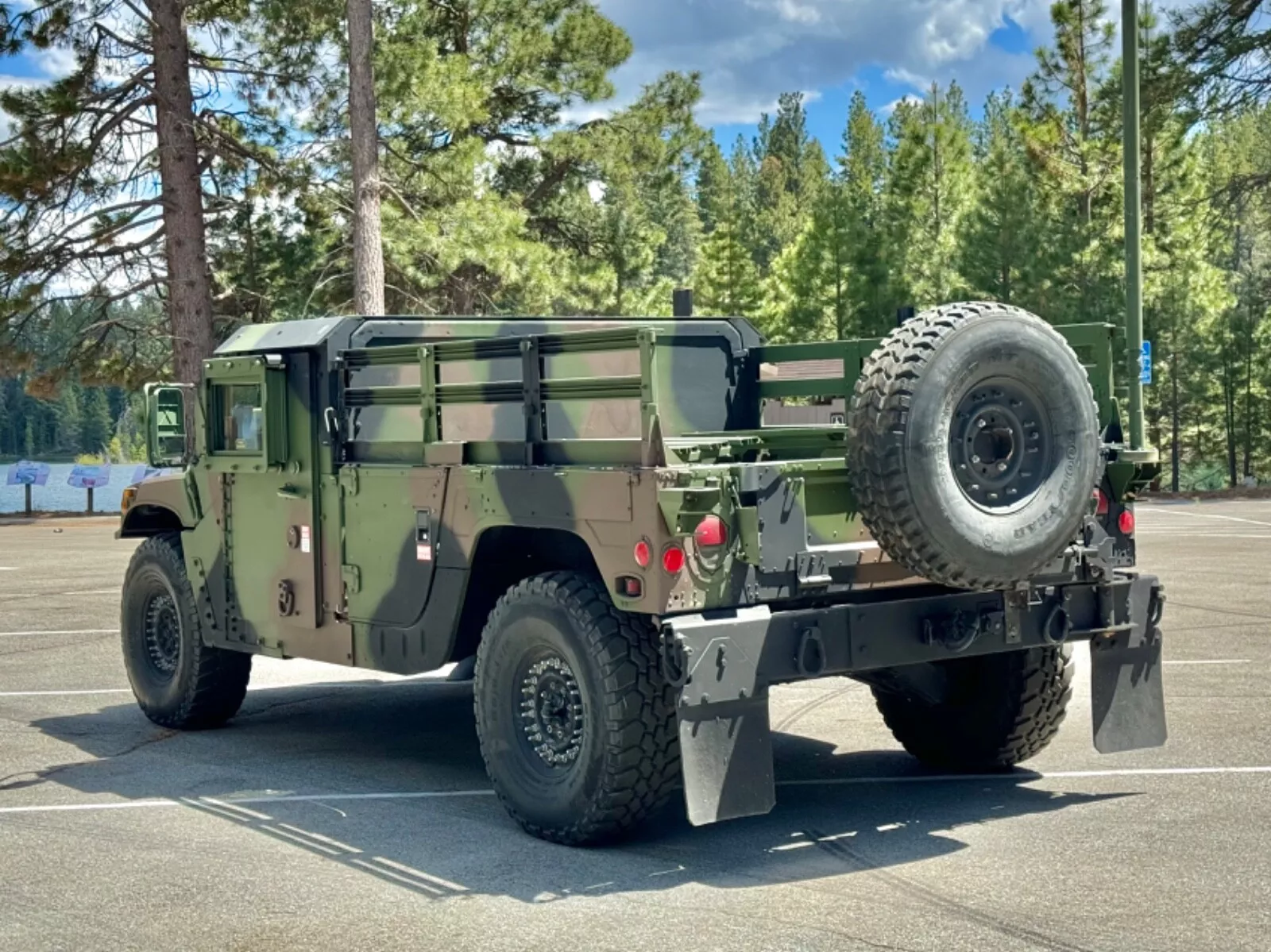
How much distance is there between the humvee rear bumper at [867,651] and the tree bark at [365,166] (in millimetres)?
14071

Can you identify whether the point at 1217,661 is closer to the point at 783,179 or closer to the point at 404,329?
the point at 404,329

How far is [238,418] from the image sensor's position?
29.2ft

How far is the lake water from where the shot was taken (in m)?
37.2

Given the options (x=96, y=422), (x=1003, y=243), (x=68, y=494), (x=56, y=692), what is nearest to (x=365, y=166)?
(x=56, y=692)

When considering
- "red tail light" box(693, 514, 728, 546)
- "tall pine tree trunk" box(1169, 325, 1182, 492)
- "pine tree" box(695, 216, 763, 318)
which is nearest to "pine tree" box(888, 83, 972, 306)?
"tall pine tree trunk" box(1169, 325, 1182, 492)

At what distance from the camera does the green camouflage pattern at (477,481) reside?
6289mm

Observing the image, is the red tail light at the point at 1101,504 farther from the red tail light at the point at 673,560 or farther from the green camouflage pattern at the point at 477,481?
the red tail light at the point at 673,560

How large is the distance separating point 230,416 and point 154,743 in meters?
1.82

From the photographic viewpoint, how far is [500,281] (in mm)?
25953

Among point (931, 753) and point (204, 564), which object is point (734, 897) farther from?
point (204, 564)

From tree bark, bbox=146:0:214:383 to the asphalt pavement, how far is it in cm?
1605

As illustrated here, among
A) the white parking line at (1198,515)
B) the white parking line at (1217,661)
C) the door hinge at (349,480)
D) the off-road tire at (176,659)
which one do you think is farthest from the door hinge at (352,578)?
the white parking line at (1198,515)

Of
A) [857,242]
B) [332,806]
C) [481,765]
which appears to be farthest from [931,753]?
[857,242]

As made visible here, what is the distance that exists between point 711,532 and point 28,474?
29065 millimetres
